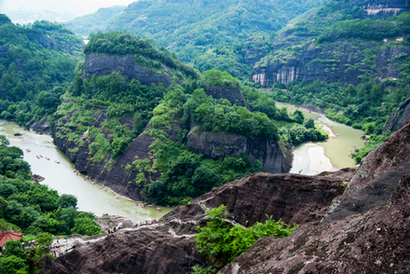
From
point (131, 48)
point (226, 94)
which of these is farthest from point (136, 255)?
point (131, 48)

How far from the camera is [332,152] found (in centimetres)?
5400

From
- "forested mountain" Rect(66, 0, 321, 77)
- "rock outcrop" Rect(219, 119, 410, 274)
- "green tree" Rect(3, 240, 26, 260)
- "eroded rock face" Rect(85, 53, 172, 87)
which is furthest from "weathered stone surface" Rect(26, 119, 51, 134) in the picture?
"forested mountain" Rect(66, 0, 321, 77)

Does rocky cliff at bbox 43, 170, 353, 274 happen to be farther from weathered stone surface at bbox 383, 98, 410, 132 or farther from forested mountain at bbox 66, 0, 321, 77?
forested mountain at bbox 66, 0, 321, 77

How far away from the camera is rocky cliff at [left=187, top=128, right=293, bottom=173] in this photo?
4244 cm

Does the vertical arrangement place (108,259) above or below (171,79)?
below

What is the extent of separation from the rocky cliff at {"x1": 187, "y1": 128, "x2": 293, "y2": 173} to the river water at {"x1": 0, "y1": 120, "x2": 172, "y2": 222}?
33.6 ft

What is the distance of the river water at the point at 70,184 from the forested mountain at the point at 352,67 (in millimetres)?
42641

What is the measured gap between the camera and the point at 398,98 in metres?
68.9

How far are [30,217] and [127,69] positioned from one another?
3506 cm

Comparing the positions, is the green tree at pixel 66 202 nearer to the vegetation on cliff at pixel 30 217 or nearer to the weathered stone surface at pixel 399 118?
the vegetation on cliff at pixel 30 217

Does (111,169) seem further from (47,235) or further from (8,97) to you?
(8,97)

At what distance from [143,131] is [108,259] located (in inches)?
1100

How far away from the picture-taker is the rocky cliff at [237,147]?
42438 mm

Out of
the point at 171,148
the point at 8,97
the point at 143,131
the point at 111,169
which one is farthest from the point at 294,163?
the point at 8,97
